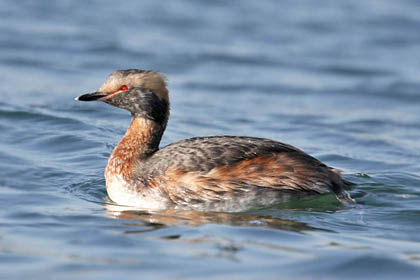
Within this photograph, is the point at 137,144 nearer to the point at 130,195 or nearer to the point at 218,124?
the point at 130,195

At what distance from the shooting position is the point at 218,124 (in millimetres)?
13836

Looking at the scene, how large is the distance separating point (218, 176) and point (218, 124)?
16.4ft

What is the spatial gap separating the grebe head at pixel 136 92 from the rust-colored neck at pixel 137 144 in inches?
6.2

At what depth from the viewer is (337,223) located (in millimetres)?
8594

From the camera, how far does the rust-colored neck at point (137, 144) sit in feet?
31.0

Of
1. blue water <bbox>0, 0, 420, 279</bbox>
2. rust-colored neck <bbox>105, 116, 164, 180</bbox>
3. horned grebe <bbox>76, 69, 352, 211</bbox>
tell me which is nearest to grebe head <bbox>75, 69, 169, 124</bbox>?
horned grebe <bbox>76, 69, 352, 211</bbox>

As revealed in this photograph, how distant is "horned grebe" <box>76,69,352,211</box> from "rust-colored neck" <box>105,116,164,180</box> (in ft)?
0.34

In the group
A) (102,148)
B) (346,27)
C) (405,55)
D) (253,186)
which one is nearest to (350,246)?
(253,186)

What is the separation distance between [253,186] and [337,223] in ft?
3.11

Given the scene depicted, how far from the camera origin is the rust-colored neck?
31.0ft

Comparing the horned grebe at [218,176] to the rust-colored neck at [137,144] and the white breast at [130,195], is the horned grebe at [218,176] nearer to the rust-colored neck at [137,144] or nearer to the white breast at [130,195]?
the white breast at [130,195]

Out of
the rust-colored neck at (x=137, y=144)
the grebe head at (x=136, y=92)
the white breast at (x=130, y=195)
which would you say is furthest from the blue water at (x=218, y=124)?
the grebe head at (x=136, y=92)

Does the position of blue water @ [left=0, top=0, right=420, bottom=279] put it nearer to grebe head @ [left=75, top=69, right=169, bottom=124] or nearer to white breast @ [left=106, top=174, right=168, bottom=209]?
white breast @ [left=106, top=174, right=168, bottom=209]

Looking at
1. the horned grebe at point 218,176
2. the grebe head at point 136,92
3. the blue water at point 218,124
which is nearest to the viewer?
the blue water at point 218,124
